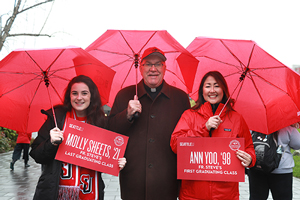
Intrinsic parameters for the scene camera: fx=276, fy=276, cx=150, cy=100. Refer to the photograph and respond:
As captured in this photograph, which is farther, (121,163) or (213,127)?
(121,163)

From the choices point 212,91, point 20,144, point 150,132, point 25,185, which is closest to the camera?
point 212,91

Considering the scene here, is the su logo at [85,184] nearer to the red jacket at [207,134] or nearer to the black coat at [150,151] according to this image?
the black coat at [150,151]

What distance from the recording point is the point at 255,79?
3.24 meters

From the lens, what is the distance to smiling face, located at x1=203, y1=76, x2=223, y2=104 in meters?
2.93

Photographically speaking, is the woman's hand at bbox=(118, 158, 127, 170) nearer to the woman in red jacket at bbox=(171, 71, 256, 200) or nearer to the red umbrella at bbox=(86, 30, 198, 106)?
the woman in red jacket at bbox=(171, 71, 256, 200)

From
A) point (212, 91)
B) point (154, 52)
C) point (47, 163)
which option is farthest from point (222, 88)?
point (47, 163)

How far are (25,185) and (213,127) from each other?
6352 mm

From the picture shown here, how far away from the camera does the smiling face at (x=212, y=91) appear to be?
2926mm

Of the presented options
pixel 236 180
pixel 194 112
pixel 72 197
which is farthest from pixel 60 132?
pixel 236 180

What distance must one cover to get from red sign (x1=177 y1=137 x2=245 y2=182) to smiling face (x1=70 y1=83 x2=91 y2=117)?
1046mm

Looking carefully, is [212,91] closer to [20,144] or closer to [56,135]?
[56,135]

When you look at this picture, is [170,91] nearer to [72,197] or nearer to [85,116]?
[85,116]

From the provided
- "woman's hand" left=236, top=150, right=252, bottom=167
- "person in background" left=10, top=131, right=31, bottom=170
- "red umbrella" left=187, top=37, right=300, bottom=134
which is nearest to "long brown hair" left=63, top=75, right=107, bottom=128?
"red umbrella" left=187, top=37, right=300, bottom=134

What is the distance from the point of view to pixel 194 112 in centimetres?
292
